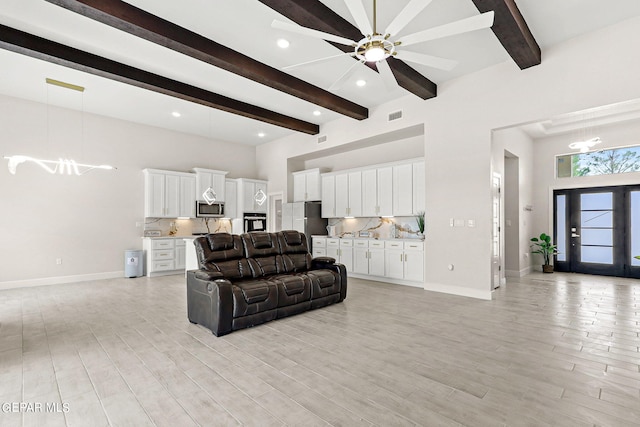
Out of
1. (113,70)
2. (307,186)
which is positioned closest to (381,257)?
(307,186)

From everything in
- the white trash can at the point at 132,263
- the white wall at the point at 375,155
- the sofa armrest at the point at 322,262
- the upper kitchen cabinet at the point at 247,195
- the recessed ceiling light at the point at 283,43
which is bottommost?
the white trash can at the point at 132,263

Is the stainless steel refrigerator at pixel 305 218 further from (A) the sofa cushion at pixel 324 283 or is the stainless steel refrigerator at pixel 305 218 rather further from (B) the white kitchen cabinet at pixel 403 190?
(A) the sofa cushion at pixel 324 283

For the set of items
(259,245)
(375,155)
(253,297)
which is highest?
(375,155)

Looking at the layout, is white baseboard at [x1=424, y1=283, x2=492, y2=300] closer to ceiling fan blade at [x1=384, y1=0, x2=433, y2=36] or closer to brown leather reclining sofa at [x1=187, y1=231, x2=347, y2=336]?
brown leather reclining sofa at [x1=187, y1=231, x2=347, y2=336]

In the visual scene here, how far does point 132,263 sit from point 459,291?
6.64 m

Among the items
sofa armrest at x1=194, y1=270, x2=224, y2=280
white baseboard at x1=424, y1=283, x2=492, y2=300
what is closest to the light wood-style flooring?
white baseboard at x1=424, y1=283, x2=492, y2=300

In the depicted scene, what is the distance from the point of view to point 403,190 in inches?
251

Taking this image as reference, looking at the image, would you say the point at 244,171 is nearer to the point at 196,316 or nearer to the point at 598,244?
the point at 196,316

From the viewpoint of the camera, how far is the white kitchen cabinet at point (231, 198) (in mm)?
8688

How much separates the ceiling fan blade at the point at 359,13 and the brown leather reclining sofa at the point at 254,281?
283 centimetres

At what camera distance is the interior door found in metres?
6.75

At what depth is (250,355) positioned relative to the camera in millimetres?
2855

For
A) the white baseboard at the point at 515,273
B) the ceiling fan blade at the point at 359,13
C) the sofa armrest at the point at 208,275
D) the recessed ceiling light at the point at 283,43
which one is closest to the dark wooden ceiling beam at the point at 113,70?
the recessed ceiling light at the point at 283,43

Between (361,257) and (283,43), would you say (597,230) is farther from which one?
(283,43)
